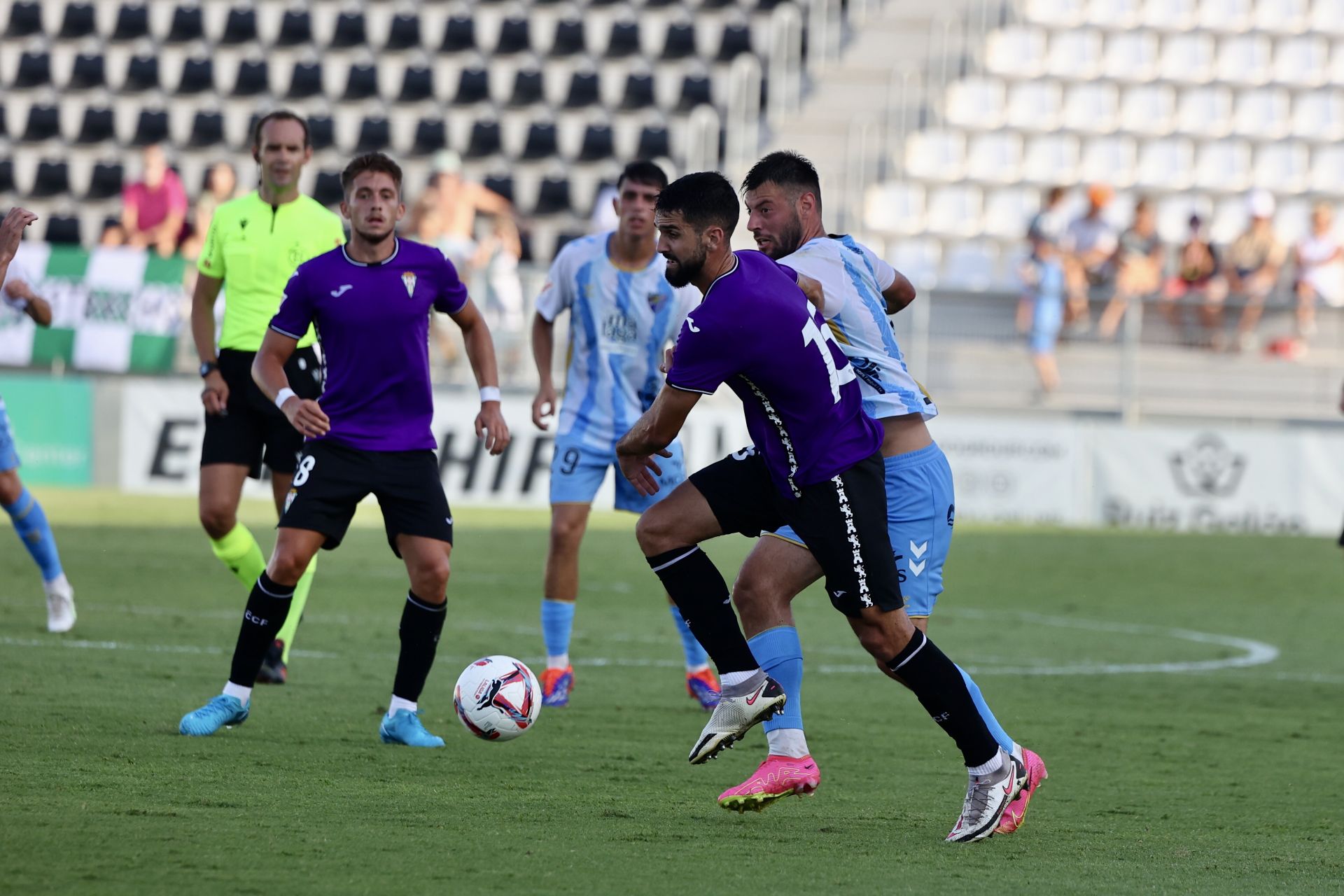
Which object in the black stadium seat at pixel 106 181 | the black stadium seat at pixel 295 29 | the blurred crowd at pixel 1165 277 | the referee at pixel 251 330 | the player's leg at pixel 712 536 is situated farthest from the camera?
the black stadium seat at pixel 295 29

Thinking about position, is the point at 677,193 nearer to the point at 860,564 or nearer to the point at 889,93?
the point at 860,564

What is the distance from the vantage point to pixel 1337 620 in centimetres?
1270

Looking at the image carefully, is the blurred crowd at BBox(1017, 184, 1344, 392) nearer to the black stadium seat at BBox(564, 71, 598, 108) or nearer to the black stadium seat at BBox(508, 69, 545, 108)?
the black stadium seat at BBox(564, 71, 598, 108)

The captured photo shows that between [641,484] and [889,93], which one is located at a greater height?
[889,93]

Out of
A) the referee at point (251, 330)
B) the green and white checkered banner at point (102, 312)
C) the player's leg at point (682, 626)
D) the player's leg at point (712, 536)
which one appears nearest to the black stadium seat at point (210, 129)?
the green and white checkered banner at point (102, 312)

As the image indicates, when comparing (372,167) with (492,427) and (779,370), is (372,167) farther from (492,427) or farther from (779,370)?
(779,370)

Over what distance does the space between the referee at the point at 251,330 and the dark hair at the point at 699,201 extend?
122 inches

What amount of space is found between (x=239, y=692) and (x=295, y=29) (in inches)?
798

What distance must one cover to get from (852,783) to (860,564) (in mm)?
1263

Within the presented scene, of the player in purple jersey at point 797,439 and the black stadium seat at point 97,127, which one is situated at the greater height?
the black stadium seat at point 97,127

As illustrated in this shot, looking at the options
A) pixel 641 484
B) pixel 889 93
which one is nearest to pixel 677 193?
pixel 641 484

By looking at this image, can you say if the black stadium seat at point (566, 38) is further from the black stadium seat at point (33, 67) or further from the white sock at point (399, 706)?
the white sock at point (399, 706)

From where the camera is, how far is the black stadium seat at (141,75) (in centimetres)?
2536

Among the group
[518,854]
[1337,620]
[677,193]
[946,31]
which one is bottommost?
[1337,620]
